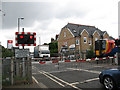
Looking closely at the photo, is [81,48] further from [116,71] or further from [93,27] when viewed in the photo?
[116,71]

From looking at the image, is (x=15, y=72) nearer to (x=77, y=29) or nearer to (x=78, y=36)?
(x=78, y=36)

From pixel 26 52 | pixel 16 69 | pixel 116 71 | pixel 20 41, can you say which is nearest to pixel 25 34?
pixel 20 41

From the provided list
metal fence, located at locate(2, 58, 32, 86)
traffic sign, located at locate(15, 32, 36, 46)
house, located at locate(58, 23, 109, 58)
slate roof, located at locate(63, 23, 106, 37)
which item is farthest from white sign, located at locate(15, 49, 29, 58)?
slate roof, located at locate(63, 23, 106, 37)

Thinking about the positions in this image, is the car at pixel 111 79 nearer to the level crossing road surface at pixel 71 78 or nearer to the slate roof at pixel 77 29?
the level crossing road surface at pixel 71 78

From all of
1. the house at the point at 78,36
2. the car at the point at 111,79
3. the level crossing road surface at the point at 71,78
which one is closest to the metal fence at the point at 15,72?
the level crossing road surface at the point at 71,78

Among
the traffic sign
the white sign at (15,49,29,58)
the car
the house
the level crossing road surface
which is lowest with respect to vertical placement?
the level crossing road surface

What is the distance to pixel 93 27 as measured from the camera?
4503 centimetres

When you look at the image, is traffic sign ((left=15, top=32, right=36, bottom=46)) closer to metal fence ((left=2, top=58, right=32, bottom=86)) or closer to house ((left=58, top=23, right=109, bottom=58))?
metal fence ((left=2, top=58, right=32, bottom=86))

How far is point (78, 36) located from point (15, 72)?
105ft

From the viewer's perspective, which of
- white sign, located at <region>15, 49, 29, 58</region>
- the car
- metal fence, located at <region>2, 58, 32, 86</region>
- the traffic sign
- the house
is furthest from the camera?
the house

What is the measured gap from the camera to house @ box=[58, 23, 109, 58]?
124ft

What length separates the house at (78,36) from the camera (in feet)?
124

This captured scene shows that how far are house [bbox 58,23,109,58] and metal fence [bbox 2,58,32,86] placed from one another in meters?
29.6

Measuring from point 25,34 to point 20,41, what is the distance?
50 centimetres
